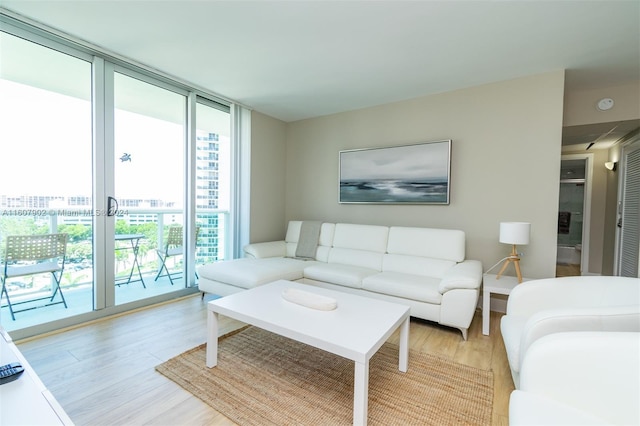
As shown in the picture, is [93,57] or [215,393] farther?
[93,57]

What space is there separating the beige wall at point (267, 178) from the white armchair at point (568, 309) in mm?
3179

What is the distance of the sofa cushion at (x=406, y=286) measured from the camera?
2500 millimetres

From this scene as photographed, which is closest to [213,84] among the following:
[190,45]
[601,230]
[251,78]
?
[251,78]

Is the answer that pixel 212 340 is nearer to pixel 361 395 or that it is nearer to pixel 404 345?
pixel 361 395

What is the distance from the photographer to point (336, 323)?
5.49 ft

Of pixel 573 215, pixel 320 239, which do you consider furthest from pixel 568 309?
pixel 573 215

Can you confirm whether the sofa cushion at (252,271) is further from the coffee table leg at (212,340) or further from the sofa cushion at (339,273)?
the coffee table leg at (212,340)

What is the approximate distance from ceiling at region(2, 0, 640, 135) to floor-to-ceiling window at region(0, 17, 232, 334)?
373 millimetres

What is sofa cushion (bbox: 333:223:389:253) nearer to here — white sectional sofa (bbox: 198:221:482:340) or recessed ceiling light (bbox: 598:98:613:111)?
white sectional sofa (bbox: 198:221:482:340)

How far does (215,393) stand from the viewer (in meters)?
1.65

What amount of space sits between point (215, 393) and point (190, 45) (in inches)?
104

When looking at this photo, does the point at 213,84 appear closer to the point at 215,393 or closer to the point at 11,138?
the point at 11,138

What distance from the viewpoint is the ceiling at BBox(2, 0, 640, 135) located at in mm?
1923

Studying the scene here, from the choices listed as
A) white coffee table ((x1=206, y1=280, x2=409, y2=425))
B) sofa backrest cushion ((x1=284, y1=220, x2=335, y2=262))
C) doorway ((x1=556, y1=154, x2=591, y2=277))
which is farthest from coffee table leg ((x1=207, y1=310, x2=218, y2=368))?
doorway ((x1=556, y1=154, x2=591, y2=277))
